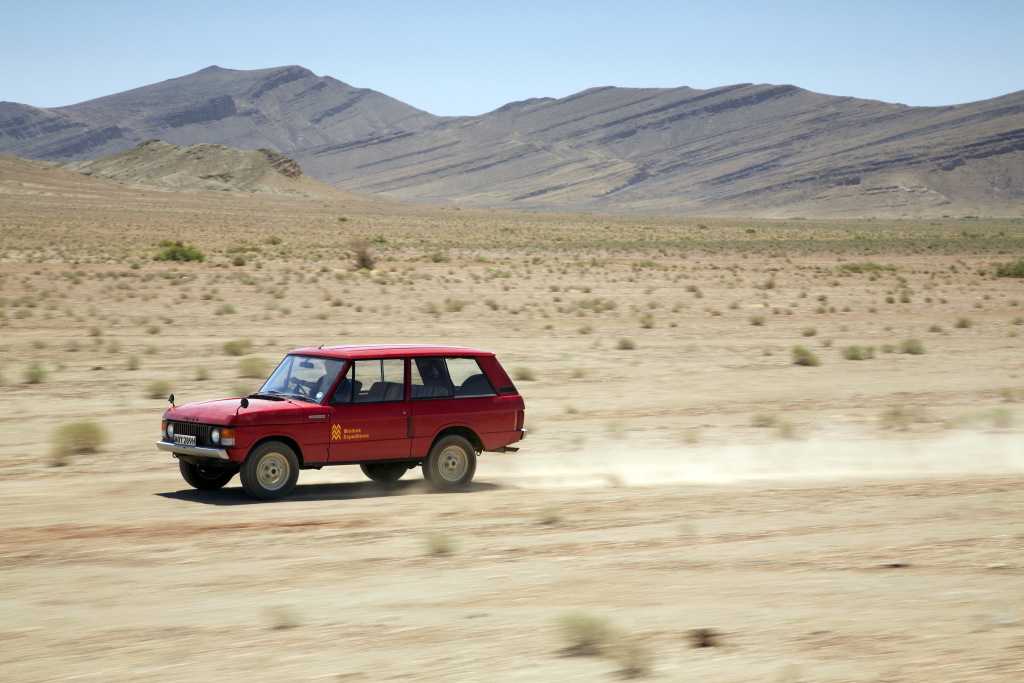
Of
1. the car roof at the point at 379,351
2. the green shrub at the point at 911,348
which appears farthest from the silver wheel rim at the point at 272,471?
the green shrub at the point at 911,348

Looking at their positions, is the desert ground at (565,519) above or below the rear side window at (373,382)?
below

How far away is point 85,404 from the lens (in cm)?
1767

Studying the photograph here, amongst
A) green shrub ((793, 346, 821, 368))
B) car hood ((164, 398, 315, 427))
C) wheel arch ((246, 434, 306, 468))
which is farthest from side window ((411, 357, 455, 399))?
green shrub ((793, 346, 821, 368))

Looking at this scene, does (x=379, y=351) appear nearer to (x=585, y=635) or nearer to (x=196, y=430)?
(x=196, y=430)

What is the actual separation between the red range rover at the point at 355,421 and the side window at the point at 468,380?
1cm

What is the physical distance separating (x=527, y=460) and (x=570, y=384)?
7.28 m

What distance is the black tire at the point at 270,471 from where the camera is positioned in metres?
10.1

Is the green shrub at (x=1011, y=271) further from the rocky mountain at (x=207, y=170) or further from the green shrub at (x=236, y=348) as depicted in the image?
the rocky mountain at (x=207, y=170)

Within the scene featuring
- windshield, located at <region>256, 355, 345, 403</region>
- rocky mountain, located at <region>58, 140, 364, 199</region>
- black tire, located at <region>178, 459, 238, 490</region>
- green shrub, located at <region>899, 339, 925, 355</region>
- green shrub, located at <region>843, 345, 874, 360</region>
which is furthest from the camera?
rocky mountain, located at <region>58, 140, 364, 199</region>

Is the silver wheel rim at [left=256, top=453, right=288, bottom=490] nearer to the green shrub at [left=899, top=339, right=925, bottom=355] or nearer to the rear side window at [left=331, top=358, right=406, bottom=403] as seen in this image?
the rear side window at [left=331, top=358, right=406, bottom=403]

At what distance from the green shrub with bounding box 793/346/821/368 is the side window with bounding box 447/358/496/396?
14078 millimetres

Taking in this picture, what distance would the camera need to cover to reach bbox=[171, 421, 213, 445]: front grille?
10109 mm

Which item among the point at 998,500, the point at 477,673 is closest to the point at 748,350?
the point at 998,500

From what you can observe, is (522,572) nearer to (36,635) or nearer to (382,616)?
(382,616)
